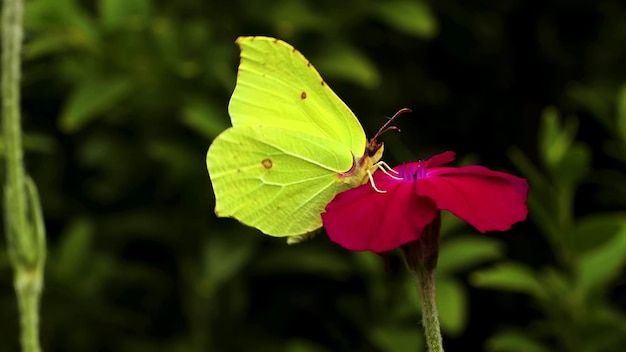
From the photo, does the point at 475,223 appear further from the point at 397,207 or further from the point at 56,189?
the point at 56,189

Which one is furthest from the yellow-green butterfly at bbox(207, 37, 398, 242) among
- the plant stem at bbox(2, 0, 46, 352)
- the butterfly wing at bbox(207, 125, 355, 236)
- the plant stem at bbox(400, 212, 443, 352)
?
the plant stem at bbox(2, 0, 46, 352)

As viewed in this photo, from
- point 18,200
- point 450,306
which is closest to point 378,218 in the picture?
point 18,200

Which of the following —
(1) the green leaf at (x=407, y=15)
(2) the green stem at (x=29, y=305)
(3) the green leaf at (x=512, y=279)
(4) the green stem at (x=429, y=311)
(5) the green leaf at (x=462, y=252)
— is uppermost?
(4) the green stem at (x=429, y=311)

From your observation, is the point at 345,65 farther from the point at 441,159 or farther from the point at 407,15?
the point at 441,159

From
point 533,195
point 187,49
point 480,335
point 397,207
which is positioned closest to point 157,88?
point 187,49

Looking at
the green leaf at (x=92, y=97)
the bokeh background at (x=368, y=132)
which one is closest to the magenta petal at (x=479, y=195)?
the bokeh background at (x=368, y=132)

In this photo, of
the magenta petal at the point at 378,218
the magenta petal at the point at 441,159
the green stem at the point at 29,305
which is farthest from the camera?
the green stem at the point at 29,305

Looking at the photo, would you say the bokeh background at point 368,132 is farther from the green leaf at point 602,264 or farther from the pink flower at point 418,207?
the pink flower at point 418,207
